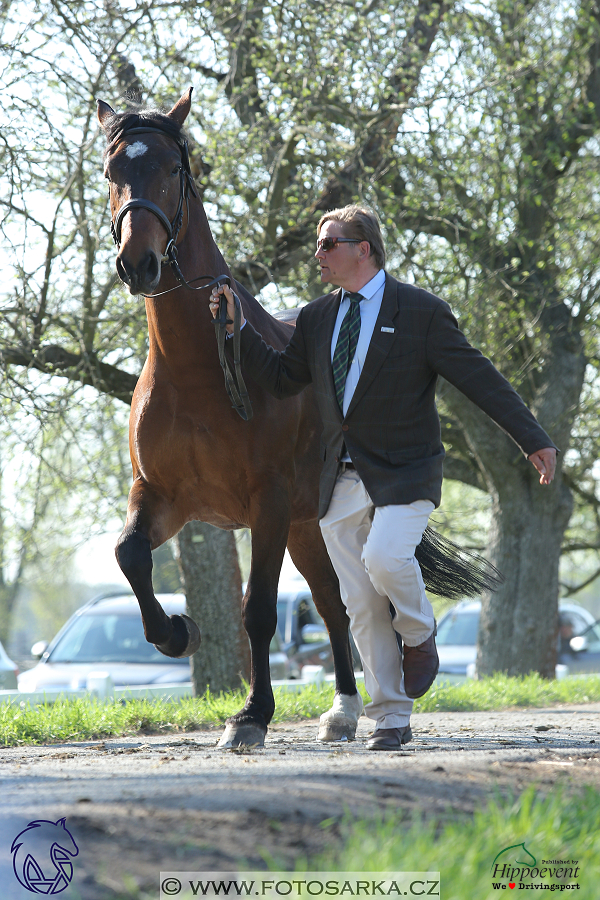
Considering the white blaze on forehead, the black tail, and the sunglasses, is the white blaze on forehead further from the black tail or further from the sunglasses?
the black tail

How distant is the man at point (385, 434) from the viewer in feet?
12.9

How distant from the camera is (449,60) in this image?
8.73m

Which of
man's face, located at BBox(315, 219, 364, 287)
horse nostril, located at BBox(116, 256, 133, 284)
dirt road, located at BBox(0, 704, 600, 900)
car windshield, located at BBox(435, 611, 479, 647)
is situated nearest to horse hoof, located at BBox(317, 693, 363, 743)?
dirt road, located at BBox(0, 704, 600, 900)

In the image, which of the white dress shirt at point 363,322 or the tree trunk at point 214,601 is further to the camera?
the tree trunk at point 214,601

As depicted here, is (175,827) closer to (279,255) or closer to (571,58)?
(279,255)

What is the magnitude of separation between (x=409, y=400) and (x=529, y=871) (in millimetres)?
2318

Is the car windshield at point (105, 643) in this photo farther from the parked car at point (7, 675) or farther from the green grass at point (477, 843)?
the green grass at point (477, 843)

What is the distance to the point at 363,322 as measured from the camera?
417 centimetres

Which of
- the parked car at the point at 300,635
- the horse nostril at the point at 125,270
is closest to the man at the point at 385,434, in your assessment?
the horse nostril at the point at 125,270

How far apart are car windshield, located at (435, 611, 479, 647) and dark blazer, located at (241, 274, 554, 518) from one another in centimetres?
1146

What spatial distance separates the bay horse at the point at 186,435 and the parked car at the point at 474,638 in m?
10.1

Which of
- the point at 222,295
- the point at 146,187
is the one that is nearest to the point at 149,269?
the point at 146,187

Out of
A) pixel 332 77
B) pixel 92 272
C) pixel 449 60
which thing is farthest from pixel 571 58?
pixel 92 272

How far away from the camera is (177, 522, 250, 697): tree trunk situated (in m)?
7.75
